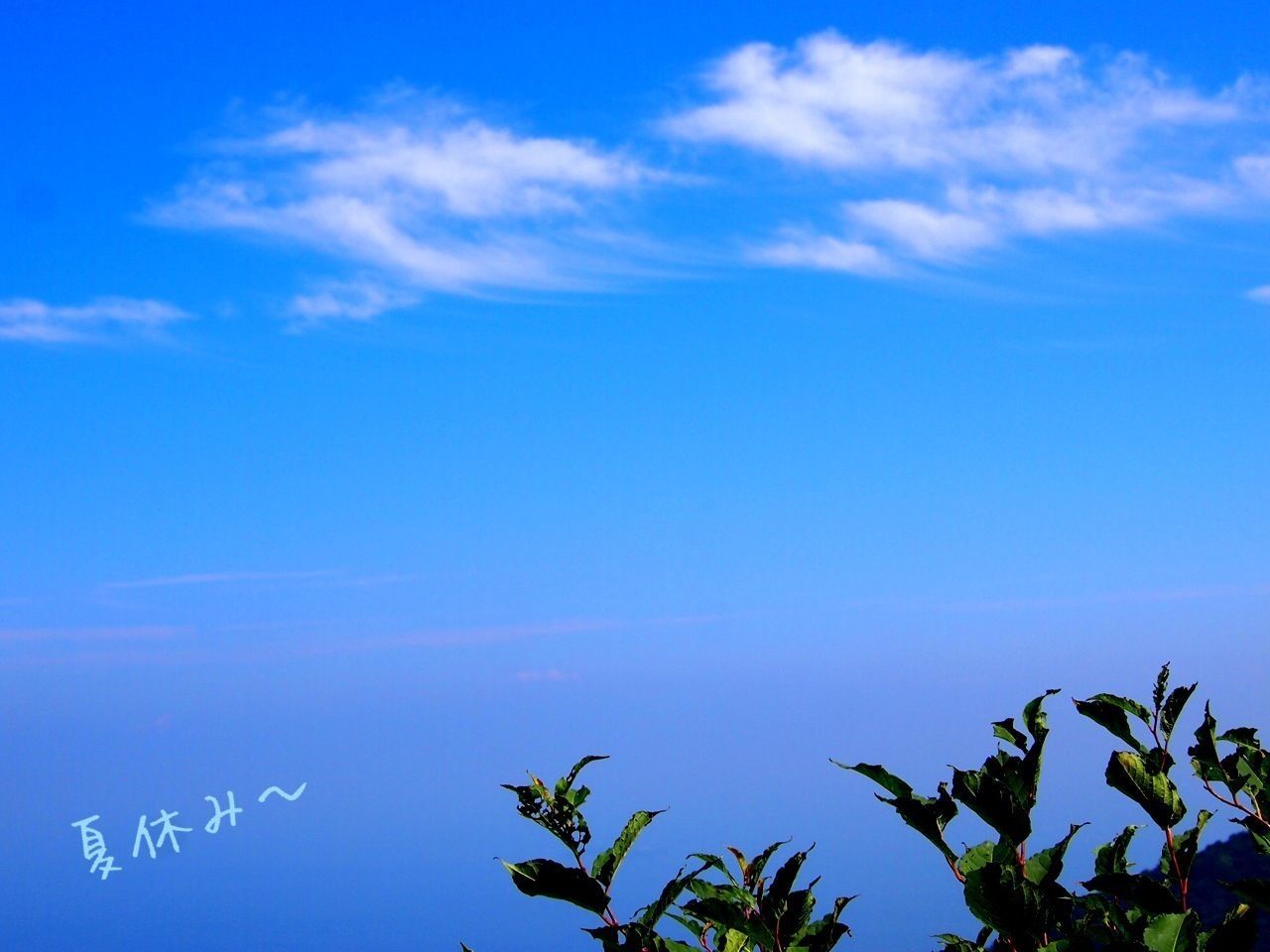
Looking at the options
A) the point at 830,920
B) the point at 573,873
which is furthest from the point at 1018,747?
the point at 573,873

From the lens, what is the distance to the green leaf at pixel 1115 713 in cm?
346

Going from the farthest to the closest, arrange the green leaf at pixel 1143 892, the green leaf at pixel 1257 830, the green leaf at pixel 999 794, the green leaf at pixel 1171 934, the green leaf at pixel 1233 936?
the green leaf at pixel 1257 830 → the green leaf at pixel 1143 892 → the green leaf at pixel 999 794 → the green leaf at pixel 1233 936 → the green leaf at pixel 1171 934

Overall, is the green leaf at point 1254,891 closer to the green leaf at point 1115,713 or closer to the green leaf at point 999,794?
the green leaf at point 1115,713

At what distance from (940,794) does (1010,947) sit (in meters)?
0.48

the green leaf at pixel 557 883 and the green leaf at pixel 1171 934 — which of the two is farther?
the green leaf at pixel 557 883

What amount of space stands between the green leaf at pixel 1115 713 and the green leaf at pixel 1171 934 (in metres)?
0.73

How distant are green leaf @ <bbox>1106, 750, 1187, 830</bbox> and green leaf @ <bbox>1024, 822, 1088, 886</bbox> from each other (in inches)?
8.1

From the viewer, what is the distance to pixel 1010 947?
3279 millimetres

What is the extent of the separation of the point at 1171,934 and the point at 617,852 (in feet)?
4.51

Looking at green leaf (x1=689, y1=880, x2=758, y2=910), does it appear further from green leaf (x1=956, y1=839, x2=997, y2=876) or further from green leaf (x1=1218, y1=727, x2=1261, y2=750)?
green leaf (x1=1218, y1=727, x2=1261, y2=750)

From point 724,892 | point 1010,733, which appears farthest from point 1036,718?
point 724,892

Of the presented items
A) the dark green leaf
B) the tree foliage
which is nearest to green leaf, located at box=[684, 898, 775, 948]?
the tree foliage

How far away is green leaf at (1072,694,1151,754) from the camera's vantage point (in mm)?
3457

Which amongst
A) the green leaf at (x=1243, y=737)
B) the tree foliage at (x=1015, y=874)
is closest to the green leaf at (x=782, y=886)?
the tree foliage at (x=1015, y=874)
